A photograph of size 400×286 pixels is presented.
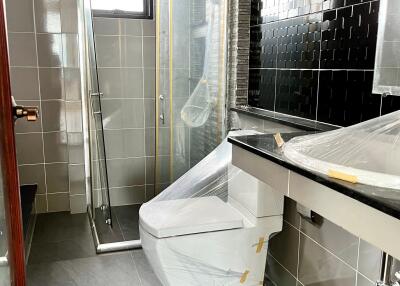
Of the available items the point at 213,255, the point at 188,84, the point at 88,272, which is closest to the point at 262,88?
the point at 188,84

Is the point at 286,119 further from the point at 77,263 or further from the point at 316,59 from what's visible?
the point at 77,263

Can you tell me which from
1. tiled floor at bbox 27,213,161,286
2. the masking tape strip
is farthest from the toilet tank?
tiled floor at bbox 27,213,161,286

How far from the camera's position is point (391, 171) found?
1.32m

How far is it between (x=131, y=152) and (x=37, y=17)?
1.23 m

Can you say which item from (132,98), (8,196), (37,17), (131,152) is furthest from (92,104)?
(8,196)

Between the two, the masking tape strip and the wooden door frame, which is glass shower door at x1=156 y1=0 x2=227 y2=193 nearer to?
the masking tape strip

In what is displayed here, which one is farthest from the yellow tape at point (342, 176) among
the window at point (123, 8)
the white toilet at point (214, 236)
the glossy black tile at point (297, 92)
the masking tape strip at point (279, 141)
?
the window at point (123, 8)

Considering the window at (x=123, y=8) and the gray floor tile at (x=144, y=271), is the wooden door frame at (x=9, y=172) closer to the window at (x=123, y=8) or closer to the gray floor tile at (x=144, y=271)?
the gray floor tile at (x=144, y=271)

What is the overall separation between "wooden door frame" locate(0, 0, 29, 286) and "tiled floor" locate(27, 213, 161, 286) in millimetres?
1272

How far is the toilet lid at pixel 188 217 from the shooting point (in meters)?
1.88

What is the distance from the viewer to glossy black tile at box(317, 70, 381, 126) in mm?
Answer: 1674

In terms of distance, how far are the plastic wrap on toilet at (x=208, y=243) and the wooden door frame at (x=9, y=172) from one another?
81cm

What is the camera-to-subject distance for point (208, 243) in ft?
6.34

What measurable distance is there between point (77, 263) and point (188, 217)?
101 cm
